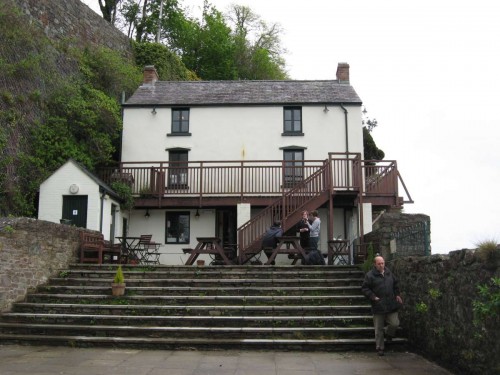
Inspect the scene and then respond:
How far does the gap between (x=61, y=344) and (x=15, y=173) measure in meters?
8.38

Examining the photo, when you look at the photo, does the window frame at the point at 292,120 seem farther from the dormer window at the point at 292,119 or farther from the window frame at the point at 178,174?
the window frame at the point at 178,174

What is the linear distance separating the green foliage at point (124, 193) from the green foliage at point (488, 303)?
13.7 m

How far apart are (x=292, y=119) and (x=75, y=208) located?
31.6 ft

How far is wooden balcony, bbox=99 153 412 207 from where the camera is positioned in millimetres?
17734

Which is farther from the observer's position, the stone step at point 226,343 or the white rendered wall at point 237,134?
the white rendered wall at point 237,134

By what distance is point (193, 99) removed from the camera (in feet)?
70.8

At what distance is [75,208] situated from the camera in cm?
1600

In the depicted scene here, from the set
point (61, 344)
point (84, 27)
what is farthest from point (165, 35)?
point (61, 344)

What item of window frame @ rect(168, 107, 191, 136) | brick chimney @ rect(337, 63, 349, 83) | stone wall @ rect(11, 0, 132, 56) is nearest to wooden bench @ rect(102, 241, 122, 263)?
window frame @ rect(168, 107, 191, 136)

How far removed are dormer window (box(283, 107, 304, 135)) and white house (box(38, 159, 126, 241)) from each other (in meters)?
8.38

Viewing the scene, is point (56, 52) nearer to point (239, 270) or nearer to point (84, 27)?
point (84, 27)

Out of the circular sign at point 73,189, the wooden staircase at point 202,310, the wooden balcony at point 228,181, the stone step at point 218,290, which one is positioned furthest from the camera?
the wooden balcony at point 228,181

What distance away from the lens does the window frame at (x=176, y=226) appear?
19.2 metres

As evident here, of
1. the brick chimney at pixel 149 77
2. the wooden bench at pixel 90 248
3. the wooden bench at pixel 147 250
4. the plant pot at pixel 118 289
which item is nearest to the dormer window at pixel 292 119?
the brick chimney at pixel 149 77
